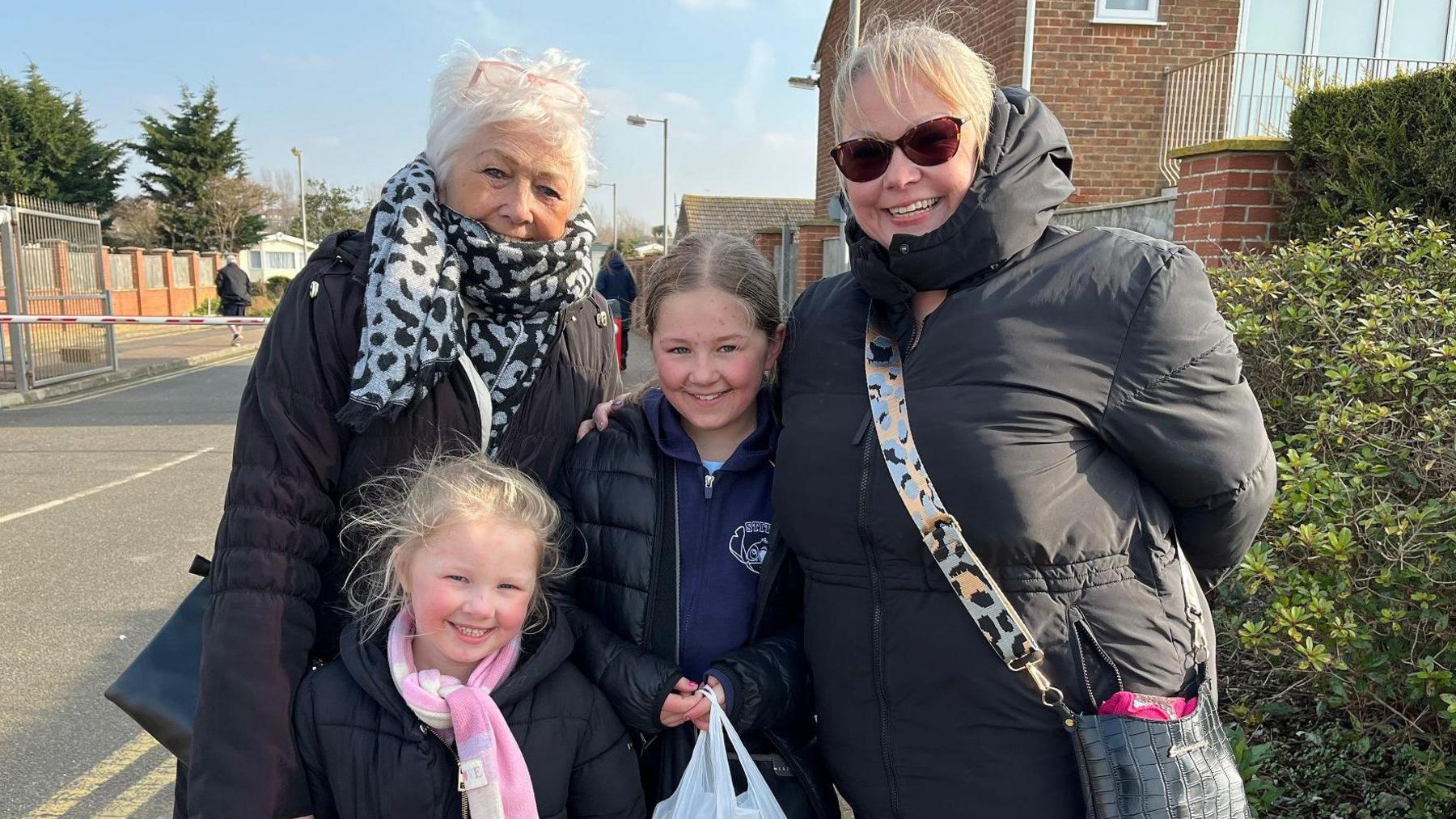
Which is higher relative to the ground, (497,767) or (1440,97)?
(1440,97)

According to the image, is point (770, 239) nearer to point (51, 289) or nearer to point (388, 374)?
point (51, 289)

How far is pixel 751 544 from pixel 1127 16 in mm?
9993

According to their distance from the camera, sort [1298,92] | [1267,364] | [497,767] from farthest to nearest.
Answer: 1. [1298,92]
2. [1267,364]
3. [497,767]

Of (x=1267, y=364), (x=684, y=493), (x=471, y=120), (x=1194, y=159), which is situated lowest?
(x=684, y=493)

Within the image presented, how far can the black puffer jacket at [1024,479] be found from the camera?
4.72 ft

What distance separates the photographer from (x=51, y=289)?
13.1 metres

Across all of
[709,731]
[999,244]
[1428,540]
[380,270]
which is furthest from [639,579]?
[1428,540]

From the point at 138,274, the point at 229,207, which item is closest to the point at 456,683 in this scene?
the point at 138,274

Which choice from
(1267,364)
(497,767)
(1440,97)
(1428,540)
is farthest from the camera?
(1440,97)

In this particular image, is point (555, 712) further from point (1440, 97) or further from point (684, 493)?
point (1440, 97)

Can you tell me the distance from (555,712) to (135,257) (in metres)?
30.2

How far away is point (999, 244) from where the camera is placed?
151 cm

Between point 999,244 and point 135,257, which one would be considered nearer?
point 999,244

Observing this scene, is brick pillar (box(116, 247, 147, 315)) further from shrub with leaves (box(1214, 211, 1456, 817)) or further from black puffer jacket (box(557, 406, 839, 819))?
shrub with leaves (box(1214, 211, 1456, 817))
